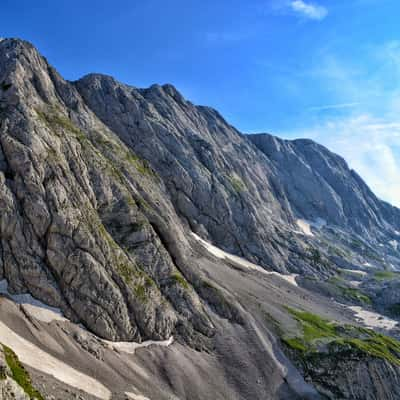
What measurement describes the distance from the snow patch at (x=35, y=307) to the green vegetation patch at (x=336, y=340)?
51.8 m

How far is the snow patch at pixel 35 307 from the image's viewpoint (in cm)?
5744

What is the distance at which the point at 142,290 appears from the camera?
7356cm

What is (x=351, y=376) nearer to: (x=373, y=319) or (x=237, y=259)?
(x=373, y=319)

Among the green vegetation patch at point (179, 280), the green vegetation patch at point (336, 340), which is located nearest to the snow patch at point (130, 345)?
the green vegetation patch at point (179, 280)

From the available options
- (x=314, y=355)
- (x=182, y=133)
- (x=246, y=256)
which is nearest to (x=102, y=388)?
(x=314, y=355)

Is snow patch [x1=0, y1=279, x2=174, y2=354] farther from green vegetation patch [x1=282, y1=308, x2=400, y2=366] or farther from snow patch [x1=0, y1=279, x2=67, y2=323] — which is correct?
green vegetation patch [x1=282, y1=308, x2=400, y2=366]

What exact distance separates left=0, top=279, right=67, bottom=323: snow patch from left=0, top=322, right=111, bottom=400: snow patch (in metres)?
5.74

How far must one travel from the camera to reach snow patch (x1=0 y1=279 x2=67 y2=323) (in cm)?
5744

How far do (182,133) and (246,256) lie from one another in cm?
7506

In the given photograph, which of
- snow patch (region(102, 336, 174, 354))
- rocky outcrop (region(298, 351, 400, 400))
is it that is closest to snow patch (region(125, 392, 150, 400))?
snow patch (region(102, 336, 174, 354))

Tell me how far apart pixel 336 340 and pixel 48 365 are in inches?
2730

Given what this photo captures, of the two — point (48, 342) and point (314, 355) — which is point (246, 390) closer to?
point (314, 355)

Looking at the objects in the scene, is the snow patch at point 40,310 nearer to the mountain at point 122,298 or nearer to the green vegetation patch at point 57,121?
the mountain at point 122,298

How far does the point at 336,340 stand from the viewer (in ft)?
293
